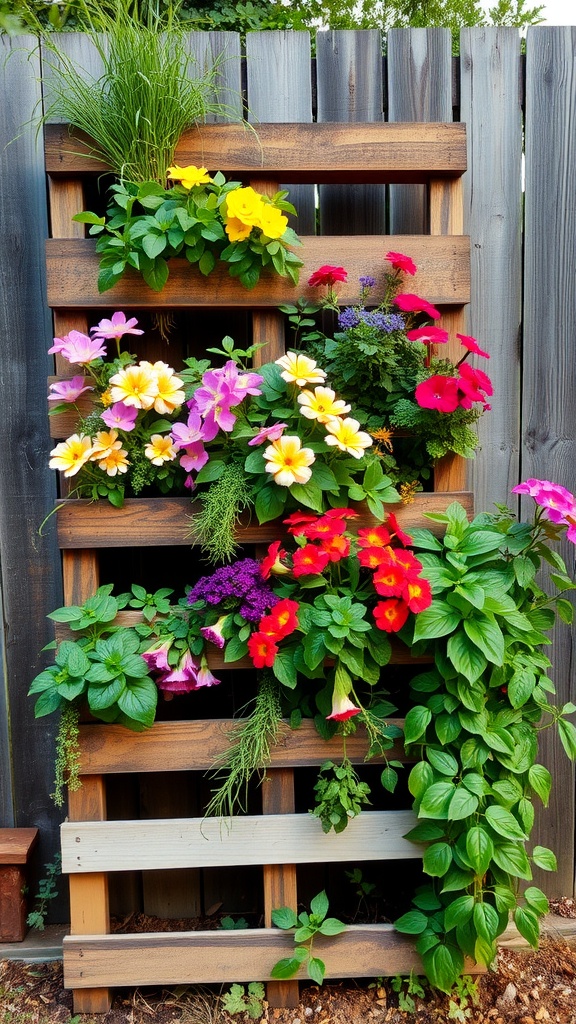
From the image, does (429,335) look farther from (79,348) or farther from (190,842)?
(190,842)

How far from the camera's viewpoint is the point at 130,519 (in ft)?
5.88

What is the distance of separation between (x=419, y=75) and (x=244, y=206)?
767 millimetres

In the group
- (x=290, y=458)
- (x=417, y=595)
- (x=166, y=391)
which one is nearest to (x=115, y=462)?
(x=166, y=391)

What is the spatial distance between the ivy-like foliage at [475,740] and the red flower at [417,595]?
0.07 meters

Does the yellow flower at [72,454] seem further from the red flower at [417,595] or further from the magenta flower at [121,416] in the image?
the red flower at [417,595]

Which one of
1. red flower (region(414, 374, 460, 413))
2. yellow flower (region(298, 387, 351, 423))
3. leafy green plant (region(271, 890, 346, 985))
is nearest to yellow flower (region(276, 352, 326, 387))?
yellow flower (region(298, 387, 351, 423))

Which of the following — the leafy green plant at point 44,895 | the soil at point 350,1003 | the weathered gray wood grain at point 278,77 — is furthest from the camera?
the leafy green plant at point 44,895

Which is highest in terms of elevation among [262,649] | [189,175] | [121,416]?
[189,175]

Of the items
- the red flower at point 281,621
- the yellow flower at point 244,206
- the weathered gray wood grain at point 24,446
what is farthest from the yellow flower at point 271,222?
the red flower at point 281,621

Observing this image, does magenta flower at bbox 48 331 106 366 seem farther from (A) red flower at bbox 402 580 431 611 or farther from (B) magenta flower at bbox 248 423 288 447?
(A) red flower at bbox 402 580 431 611

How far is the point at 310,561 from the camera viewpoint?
1.61m

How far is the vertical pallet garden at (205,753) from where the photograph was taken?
5.88 feet

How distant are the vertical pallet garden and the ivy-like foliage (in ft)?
0.52

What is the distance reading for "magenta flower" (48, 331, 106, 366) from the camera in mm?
1719
